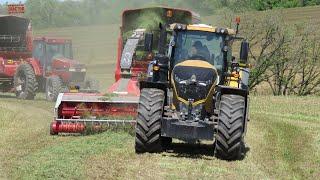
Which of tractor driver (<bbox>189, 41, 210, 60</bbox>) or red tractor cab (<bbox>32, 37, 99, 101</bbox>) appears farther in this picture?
red tractor cab (<bbox>32, 37, 99, 101</bbox>)

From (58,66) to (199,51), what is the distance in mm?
11984

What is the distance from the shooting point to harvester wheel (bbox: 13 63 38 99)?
22.2 m

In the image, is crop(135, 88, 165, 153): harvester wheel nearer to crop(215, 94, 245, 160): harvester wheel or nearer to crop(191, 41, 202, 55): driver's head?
crop(215, 94, 245, 160): harvester wheel

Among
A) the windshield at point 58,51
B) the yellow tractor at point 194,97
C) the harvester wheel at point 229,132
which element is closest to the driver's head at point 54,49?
the windshield at point 58,51

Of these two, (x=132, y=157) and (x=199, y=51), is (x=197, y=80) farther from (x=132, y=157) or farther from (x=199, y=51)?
(x=132, y=157)

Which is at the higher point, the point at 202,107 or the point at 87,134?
the point at 202,107

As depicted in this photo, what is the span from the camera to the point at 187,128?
10625 mm

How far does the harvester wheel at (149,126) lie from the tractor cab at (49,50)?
12558 millimetres

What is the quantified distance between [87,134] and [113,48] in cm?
3618

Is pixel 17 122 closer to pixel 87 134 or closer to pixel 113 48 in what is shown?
pixel 87 134

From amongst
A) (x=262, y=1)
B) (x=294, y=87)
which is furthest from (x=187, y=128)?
(x=262, y=1)

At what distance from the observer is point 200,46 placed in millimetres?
11656

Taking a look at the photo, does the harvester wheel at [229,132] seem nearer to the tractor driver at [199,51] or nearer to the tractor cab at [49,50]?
the tractor driver at [199,51]

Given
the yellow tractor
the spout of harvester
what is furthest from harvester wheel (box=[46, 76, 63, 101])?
the yellow tractor
